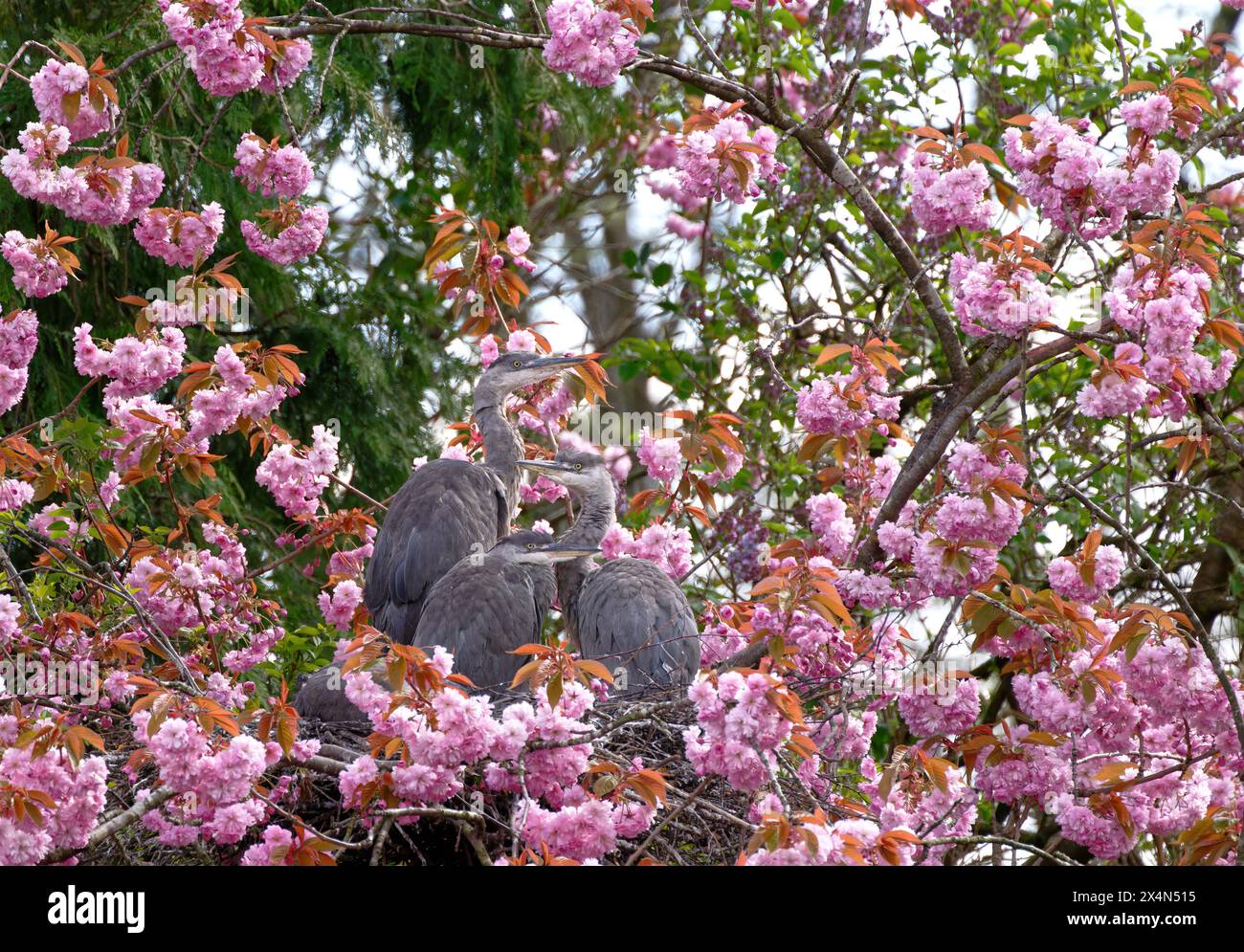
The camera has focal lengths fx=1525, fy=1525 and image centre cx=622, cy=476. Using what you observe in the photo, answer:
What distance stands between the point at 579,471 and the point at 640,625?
97 centimetres

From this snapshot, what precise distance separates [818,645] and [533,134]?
4.27 metres

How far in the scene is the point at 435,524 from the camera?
5.51 metres

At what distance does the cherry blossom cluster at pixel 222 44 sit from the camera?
4.28 metres

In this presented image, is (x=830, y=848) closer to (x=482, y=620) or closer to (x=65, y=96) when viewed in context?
(x=482, y=620)

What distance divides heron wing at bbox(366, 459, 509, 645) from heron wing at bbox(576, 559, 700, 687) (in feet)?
1.68

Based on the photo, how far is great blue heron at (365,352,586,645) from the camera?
5.52m

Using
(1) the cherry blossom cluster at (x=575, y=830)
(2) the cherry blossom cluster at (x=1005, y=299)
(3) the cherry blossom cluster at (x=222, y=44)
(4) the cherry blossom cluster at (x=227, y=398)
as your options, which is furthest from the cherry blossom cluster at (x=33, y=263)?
(2) the cherry blossom cluster at (x=1005, y=299)

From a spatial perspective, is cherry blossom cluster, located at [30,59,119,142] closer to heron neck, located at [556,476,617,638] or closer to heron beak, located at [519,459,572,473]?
heron beak, located at [519,459,572,473]

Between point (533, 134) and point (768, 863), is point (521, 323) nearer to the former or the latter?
point (533, 134)

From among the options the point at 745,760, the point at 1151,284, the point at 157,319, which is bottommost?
the point at 745,760

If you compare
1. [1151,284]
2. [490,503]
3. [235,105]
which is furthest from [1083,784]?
[235,105]

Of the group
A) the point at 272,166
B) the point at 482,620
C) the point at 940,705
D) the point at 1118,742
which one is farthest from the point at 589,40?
the point at 1118,742

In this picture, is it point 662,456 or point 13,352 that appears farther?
point 662,456

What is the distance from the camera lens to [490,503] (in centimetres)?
576
